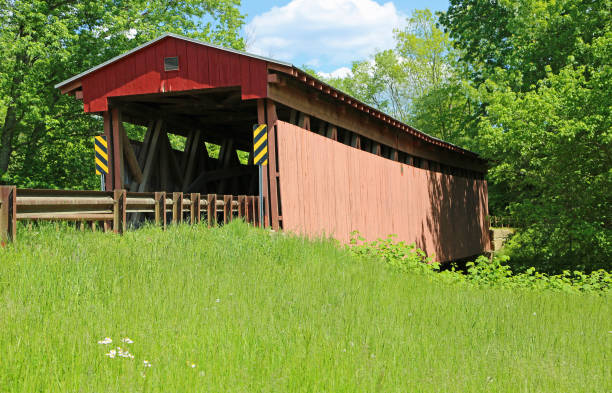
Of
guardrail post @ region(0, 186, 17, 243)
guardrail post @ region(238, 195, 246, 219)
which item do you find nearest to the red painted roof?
guardrail post @ region(238, 195, 246, 219)

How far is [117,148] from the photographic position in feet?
37.8

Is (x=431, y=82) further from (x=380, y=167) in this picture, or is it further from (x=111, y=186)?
(x=111, y=186)

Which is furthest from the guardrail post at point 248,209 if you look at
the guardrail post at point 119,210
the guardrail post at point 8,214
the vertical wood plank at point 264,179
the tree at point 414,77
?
the tree at point 414,77

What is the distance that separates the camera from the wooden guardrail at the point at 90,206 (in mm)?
5684

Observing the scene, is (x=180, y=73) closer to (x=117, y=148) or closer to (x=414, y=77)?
(x=117, y=148)

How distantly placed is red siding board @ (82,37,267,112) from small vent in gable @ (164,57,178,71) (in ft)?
0.20

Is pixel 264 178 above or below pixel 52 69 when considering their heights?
below

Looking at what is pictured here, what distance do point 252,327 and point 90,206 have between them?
391 centimetres

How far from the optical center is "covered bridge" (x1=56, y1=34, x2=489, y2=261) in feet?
33.4

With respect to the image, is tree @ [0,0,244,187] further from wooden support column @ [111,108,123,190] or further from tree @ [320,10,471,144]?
tree @ [320,10,471,144]

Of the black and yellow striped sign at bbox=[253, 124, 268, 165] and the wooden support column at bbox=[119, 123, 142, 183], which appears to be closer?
the black and yellow striped sign at bbox=[253, 124, 268, 165]

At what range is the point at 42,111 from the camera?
18.6 metres

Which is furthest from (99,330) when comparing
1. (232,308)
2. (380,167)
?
(380,167)

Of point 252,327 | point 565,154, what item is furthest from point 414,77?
point 252,327
